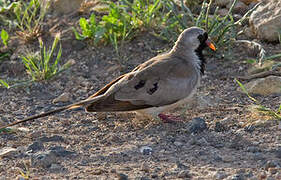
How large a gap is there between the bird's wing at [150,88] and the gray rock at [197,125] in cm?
32

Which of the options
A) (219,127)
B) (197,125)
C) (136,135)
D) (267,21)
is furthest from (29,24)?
(219,127)

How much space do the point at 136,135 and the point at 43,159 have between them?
1.01 meters

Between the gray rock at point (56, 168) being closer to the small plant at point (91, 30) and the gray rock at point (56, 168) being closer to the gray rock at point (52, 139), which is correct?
the gray rock at point (52, 139)

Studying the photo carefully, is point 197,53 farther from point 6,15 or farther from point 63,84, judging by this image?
point 6,15

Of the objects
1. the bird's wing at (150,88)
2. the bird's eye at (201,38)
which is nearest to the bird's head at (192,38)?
the bird's eye at (201,38)

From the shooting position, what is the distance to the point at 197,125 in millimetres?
4965

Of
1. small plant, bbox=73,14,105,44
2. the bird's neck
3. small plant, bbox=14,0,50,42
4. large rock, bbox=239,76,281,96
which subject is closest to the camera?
the bird's neck

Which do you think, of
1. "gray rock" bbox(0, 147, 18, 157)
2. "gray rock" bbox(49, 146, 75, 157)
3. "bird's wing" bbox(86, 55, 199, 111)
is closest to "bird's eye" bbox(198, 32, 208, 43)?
"bird's wing" bbox(86, 55, 199, 111)

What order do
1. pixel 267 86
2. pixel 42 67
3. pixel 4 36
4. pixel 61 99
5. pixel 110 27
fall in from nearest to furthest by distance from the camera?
pixel 267 86 → pixel 61 99 → pixel 42 67 → pixel 110 27 → pixel 4 36

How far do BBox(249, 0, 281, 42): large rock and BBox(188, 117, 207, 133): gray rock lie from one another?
2.09 metres

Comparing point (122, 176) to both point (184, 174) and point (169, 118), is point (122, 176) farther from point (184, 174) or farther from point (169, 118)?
point (169, 118)

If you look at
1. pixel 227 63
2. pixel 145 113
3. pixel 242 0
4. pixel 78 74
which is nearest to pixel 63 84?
pixel 78 74

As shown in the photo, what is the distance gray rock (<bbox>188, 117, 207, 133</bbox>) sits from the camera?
495cm

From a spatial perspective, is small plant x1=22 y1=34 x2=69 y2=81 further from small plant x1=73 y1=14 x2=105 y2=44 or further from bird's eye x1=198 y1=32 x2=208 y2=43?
bird's eye x1=198 y1=32 x2=208 y2=43
